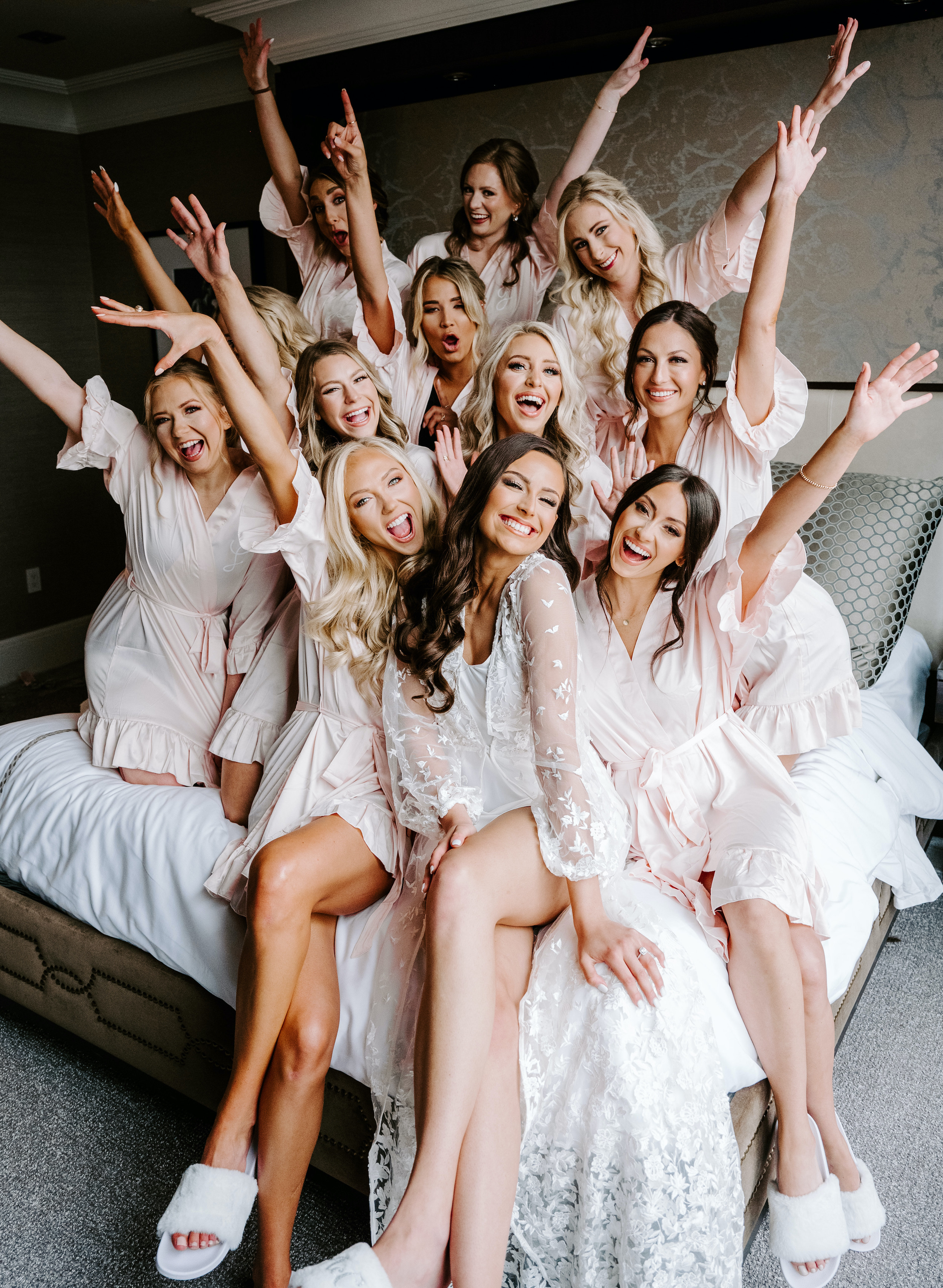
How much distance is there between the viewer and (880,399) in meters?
1.51

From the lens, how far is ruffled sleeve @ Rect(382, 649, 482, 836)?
1644 mm

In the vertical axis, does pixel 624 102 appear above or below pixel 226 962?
above

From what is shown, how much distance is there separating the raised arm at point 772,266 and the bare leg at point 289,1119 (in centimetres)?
136

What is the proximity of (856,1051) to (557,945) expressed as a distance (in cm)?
93

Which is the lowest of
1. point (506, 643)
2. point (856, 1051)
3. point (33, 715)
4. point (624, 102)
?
point (33, 715)

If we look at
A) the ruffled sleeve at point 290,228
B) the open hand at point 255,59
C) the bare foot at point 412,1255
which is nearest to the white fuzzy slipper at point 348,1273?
the bare foot at point 412,1255

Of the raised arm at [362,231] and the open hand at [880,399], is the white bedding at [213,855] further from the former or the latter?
the raised arm at [362,231]

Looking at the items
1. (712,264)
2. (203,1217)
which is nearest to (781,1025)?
(203,1217)

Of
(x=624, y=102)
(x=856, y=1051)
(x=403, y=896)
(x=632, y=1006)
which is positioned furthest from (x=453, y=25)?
(x=856, y=1051)

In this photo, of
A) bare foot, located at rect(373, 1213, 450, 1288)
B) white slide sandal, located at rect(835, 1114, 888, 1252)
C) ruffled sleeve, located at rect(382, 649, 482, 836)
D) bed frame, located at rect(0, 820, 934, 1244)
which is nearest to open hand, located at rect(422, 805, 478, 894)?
ruffled sleeve, located at rect(382, 649, 482, 836)

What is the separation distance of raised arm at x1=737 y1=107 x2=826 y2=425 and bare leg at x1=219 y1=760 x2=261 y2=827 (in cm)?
121

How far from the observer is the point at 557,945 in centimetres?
151

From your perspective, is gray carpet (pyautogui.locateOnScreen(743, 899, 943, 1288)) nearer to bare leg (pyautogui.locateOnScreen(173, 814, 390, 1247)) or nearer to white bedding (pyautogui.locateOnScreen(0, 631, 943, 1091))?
white bedding (pyautogui.locateOnScreen(0, 631, 943, 1091))

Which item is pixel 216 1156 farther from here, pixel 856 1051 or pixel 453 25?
pixel 453 25
